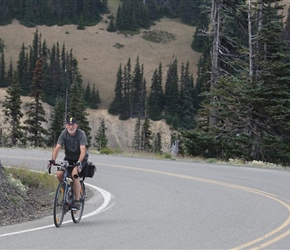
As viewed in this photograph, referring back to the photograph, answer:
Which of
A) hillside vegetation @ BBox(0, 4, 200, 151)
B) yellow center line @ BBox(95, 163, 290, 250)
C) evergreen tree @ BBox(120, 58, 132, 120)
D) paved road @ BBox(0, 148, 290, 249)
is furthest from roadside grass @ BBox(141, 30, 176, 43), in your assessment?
paved road @ BBox(0, 148, 290, 249)

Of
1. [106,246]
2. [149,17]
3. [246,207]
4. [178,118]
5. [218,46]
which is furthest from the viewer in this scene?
[149,17]

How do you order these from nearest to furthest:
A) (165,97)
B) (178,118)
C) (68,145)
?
(68,145) < (178,118) < (165,97)

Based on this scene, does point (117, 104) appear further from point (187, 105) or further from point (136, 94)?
point (187, 105)

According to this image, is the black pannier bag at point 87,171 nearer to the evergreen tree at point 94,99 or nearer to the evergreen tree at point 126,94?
the evergreen tree at point 126,94

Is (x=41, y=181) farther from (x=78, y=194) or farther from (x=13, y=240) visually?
(x=13, y=240)

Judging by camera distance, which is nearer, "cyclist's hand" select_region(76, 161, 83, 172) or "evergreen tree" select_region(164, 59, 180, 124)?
"cyclist's hand" select_region(76, 161, 83, 172)

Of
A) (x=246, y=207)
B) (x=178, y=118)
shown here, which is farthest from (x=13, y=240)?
(x=178, y=118)

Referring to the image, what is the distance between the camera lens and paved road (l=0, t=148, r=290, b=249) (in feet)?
24.3

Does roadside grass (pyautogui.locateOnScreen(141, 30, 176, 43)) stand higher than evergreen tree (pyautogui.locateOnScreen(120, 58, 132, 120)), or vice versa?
roadside grass (pyautogui.locateOnScreen(141, 30, 176, 43))

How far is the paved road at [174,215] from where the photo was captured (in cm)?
742

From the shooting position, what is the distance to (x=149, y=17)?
6240 inches

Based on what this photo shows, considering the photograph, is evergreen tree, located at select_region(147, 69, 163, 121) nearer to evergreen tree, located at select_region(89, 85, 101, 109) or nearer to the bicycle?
evergreen tree, located at select_region(89, 85, 101, 109)

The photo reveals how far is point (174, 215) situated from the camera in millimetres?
9773

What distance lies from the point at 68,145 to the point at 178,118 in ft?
298
